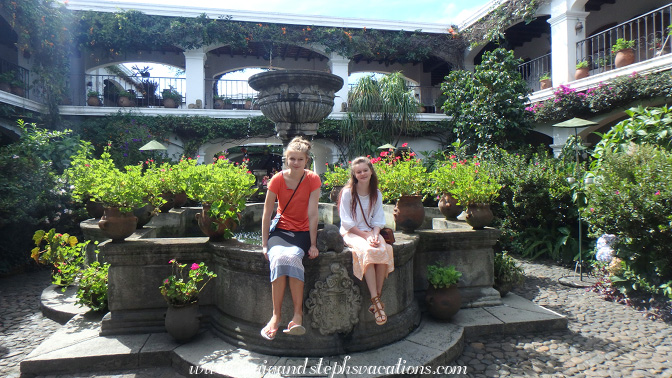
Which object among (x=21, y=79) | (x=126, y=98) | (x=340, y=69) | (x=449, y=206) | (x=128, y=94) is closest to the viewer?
(x=449, y=206)

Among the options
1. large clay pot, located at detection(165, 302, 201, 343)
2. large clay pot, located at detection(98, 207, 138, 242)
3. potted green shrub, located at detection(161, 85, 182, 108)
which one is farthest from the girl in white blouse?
potted green shrub, located at detection(161, 85, 182, 108)

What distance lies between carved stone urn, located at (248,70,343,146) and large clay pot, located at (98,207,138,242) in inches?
102

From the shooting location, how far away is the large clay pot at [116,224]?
3.28 metres

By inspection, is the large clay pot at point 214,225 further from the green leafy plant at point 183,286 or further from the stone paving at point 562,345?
the stone paving at point 562,345

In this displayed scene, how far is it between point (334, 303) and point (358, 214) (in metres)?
0.76

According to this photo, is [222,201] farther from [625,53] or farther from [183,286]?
[625,53]

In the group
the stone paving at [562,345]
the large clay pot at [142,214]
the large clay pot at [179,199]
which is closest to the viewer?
the stone paving at [562,345]

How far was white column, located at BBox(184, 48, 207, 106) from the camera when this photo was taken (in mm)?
13016

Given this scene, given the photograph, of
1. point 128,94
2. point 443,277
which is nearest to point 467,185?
point 443,277

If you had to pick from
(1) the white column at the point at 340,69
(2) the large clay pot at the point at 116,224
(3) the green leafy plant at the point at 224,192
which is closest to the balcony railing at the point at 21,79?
(1) the white column at the point at 340,69

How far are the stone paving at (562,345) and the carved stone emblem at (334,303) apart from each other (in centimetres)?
92

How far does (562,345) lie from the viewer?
3365 mm

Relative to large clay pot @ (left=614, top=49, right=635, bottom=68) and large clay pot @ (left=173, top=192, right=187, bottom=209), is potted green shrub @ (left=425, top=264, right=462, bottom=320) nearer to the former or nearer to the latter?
large clay pot @ (left=173, top=192, right=187, bottom=209)

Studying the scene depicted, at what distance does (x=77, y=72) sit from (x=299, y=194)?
14258mm
